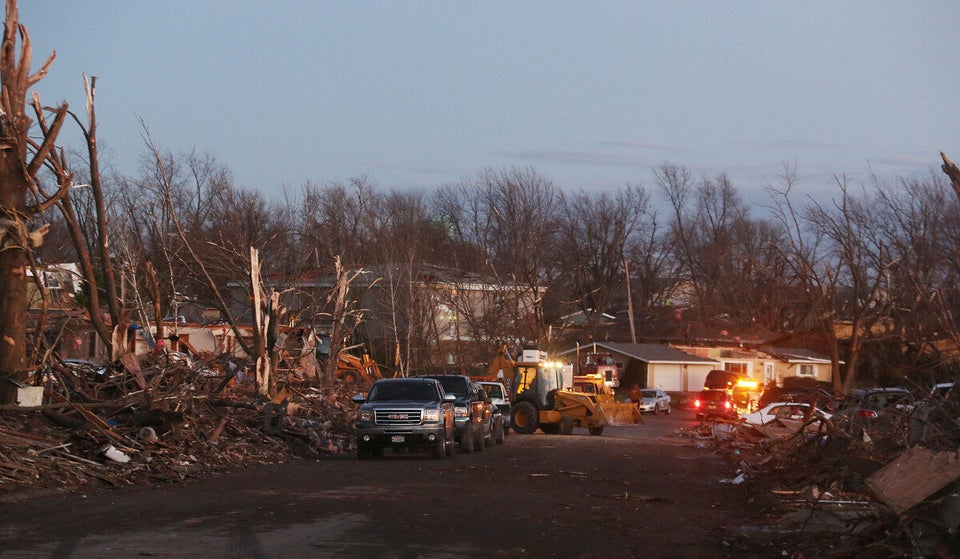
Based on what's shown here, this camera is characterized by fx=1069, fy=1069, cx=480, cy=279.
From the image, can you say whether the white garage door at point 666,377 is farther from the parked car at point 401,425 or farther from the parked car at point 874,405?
the parked car at point 874,405

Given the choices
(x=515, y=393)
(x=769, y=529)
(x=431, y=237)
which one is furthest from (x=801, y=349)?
(x=769, y=529)

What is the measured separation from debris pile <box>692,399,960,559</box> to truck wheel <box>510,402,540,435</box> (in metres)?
16.3

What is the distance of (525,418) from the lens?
39750mm

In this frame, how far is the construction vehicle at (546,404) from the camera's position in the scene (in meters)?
39.4

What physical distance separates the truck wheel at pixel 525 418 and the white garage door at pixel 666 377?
3219 centimetres

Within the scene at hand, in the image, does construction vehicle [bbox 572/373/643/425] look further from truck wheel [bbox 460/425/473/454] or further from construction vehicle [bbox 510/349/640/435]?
truck wheel [bbox 460/425/473/454]

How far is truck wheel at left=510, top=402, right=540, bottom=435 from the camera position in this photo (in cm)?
3947

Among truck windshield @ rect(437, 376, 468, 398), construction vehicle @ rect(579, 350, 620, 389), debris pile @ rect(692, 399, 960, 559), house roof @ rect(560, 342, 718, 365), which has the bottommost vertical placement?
debris pile @ rect(692, 399, 960, 559)

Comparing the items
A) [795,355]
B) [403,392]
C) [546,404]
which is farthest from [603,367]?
[403,392]

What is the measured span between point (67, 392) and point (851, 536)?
53.3 ft

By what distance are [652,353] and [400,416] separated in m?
49.2

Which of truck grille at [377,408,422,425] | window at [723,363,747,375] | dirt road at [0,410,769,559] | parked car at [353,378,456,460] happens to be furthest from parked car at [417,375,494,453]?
window at [723,363,747,375]

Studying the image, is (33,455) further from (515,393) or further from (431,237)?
(431,237)

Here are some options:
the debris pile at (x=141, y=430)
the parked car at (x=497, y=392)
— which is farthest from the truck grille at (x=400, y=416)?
the parked car at (x=497, y=392)
